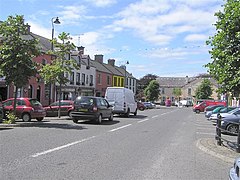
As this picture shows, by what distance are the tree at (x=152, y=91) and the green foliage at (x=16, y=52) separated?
6155 centimetres

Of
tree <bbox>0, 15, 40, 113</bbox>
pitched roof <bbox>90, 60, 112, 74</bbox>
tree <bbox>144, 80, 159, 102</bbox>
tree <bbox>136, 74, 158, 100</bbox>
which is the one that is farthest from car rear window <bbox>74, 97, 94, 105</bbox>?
tree <bbox>136, 74, 158, 100</bbox>

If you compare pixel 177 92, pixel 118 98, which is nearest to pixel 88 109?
pixel 118 98

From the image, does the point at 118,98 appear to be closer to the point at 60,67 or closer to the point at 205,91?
the point at 60,67

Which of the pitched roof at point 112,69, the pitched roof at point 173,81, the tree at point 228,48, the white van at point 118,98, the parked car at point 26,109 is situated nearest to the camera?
the tree at point 228,48

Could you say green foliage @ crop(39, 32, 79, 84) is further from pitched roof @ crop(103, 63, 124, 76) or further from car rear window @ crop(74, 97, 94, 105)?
pitched roof @ crop(103, 63, 124, 76)

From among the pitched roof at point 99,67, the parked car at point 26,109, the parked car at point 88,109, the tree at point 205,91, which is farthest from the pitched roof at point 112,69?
the parked car at point 88,109

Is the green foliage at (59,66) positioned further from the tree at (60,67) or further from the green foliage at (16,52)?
the green foliage at (16,52)

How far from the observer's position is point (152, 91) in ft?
256

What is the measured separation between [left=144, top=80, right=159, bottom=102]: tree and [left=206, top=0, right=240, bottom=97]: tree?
67.9 metres

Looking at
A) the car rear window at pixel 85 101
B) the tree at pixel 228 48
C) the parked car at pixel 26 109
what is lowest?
the parked car at pixel 26 109

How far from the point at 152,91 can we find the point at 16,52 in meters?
62.7

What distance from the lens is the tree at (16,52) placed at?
1686 centimetres

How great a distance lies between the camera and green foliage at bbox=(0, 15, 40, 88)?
16859mm

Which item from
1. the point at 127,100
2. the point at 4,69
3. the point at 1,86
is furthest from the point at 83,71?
the point at 4,69
